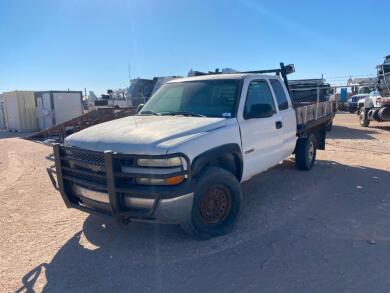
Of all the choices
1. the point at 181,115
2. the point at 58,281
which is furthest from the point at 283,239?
the point at 58,281

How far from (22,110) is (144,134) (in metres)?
20.7

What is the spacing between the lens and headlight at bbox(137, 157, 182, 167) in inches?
139

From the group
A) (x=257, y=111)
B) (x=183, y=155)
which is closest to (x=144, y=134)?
(x=183, y=155)

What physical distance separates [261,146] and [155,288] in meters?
2.66

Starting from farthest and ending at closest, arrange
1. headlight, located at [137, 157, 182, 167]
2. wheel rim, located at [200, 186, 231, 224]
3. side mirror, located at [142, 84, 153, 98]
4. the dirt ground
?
1. side mirror, located at [142, 84, 153, 98]
2. wheel rim, located at [200, 186, 231, 224]
3. headlight, located at [137, 157, 182, 167]
4. the dirt ground

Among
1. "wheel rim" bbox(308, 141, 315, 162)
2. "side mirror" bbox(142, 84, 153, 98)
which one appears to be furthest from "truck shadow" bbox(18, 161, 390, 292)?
"side mirror" bbox(142, 84, 153, 98)

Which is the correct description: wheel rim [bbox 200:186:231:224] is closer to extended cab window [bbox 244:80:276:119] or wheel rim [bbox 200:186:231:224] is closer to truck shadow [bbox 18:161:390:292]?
truck shadow [bbox 18:161:390:292]

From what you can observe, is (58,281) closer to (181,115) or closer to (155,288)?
(155,288)

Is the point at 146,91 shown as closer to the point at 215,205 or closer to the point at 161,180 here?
the point at 215,205

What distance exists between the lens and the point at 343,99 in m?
37.1

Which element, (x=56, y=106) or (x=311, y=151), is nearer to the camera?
(x=311, y=151)

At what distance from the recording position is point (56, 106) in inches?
802

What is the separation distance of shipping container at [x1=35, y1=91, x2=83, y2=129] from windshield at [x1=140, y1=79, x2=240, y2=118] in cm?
1663

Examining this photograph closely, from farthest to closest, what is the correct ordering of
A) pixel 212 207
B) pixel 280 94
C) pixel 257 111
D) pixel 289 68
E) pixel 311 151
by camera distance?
pixel 311 151 → pixel 289 68 → pixel 280 94 → pixel 257 111 → pixel 212 207
